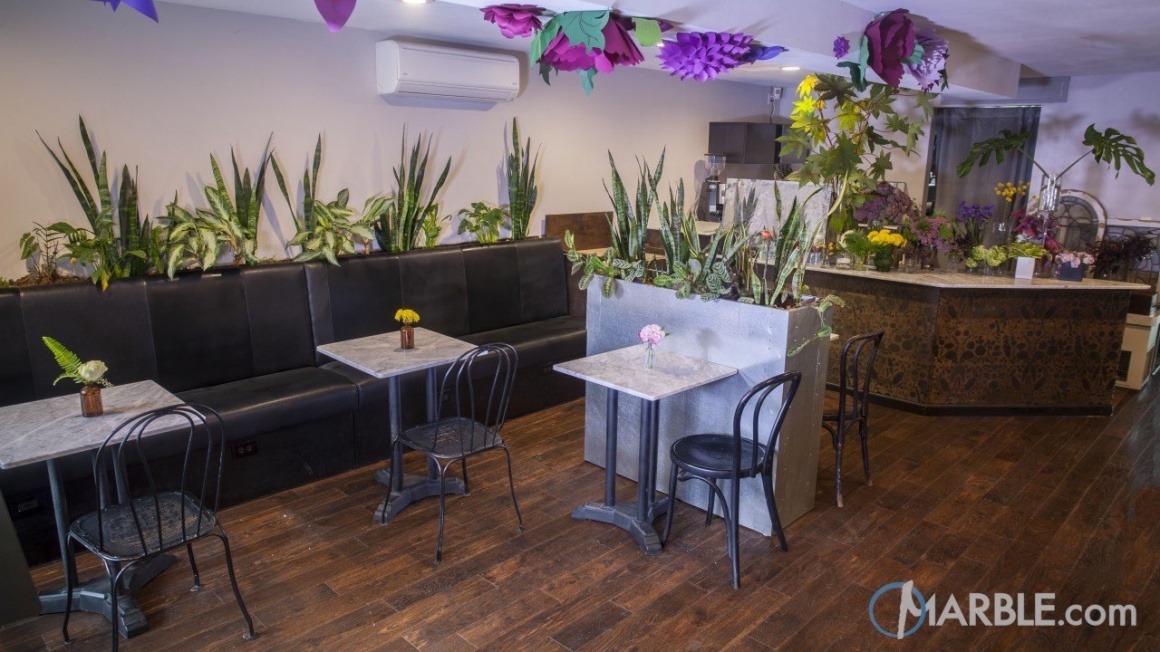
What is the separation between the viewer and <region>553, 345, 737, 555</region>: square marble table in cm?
323

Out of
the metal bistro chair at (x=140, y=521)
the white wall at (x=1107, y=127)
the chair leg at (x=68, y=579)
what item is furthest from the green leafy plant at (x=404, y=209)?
the white wall at (x=1107, y=127)

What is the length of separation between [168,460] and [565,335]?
8.32 ft

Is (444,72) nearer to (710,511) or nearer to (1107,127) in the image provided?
(710,511)

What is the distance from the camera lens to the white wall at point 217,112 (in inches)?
147

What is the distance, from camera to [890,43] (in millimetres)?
3537

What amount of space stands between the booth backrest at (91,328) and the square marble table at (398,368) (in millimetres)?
923

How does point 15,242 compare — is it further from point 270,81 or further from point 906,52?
point 906,52

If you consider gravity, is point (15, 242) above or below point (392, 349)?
above

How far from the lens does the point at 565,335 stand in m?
5.22

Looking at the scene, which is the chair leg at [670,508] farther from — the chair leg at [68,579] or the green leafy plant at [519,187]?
the green leafy plant at [519,187]

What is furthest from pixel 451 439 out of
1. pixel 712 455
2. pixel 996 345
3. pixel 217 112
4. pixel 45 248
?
pixel 996 345

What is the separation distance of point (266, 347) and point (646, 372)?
2226 mm

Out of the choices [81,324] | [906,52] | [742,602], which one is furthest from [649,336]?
[81,324]

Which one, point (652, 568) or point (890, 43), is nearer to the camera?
point (652, 568)
